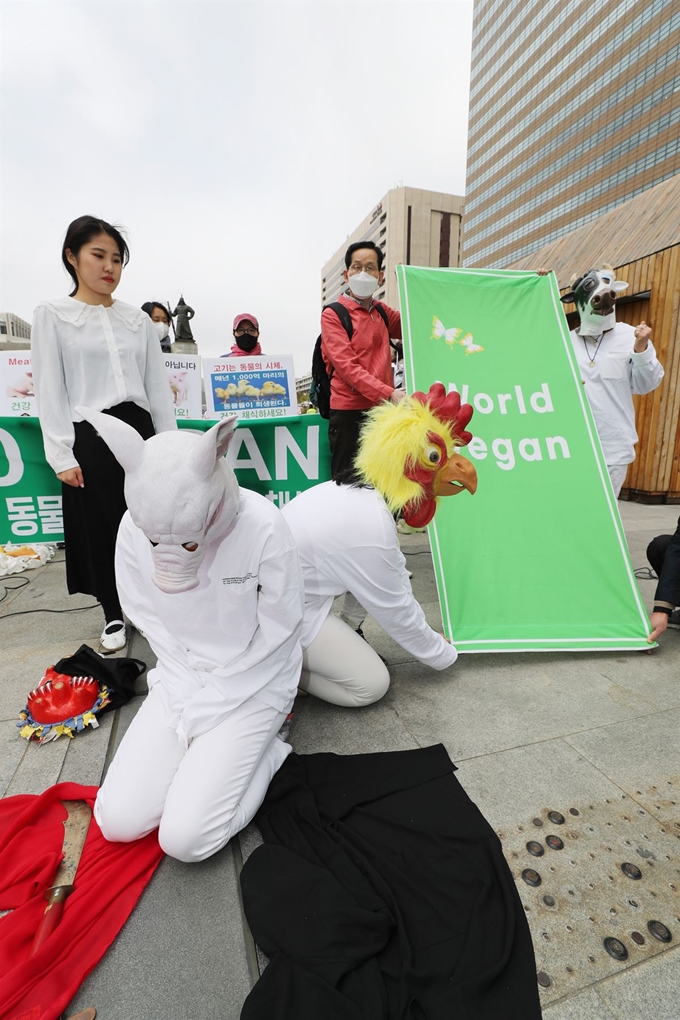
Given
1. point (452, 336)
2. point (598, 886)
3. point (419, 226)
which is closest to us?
point (598, 886)

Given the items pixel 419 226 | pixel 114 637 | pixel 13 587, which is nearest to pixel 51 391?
pixel 114 637

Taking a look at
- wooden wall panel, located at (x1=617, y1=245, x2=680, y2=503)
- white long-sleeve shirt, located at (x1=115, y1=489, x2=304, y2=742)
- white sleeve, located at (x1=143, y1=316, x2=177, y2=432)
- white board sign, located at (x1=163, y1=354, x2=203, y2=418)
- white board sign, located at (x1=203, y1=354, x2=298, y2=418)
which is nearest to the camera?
white long-sleeve shirt, located at (x1=115, y1=489, x2=304, y2=742)

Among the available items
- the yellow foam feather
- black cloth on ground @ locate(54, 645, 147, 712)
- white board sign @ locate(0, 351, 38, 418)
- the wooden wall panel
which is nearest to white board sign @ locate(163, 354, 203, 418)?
white board sign @ locate(0, 351, 38, 418)

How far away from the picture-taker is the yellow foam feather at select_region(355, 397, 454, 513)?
1.65 metres

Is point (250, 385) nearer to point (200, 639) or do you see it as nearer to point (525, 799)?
point (200, 639)

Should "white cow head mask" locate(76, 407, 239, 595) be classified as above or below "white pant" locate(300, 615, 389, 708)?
above

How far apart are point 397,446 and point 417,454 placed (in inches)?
2.9

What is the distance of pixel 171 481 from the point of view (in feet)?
3.60

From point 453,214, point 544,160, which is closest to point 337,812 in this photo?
point 544,160

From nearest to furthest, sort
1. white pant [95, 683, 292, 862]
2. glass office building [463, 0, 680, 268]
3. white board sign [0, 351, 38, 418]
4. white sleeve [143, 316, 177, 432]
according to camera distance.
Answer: white pant [95, 683, 292, 862]
white sleeve [143, 316, 177, 432]
white board sign [0, 351, 38, 418]
glass office building [463, 0, 680, 268]

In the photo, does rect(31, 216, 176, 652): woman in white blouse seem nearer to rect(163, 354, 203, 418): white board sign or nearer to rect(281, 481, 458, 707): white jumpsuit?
rect(281, 481, 458, 707): white jumpsuit

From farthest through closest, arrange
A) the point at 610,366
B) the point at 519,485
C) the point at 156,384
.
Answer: the point at 610,366
the point at 519,485
the point at 156,384

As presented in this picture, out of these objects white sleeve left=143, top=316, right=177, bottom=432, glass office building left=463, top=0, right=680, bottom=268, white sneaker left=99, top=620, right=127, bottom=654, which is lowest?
white sneaker left=99, top=620, right=127, bottom=654

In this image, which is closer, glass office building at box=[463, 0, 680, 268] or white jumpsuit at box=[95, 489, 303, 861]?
white jumpsuit at box=[95, 489, 303, 861]
